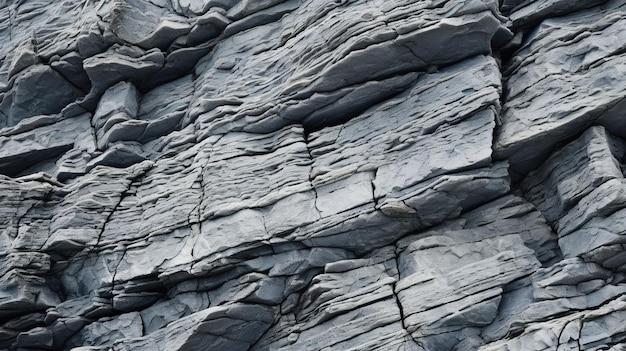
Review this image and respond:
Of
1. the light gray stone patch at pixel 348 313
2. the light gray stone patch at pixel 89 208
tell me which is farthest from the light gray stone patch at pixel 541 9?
the light gray stone patch at pixel 89 208

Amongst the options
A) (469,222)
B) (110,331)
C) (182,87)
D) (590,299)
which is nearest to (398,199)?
(469,222)

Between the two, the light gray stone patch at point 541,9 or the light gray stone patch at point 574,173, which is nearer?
the light gray stone patch at point 574,173

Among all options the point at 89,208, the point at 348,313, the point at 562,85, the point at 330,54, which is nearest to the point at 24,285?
the point at 89,208

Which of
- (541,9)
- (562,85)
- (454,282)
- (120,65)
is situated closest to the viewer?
(454,282)

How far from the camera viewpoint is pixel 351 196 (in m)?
20.1

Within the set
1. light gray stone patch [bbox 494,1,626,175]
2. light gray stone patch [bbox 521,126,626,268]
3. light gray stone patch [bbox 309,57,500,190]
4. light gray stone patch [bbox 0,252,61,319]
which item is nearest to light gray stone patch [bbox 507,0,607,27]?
light gray stone patch [bbox 494,1,626,175]

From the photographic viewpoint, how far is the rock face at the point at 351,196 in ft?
57.7

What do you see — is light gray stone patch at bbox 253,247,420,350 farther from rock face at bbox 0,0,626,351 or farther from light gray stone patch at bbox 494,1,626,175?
light gray stone patch at bbox 494,1,626,175

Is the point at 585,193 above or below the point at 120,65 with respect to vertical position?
below

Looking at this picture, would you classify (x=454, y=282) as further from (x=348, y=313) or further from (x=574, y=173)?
(x=574, y=173)

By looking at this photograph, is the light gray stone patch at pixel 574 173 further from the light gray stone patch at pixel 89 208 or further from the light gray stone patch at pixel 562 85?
the light gray stone patch at pixel 89 208

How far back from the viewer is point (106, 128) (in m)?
25.8

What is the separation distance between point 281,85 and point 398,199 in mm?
6791

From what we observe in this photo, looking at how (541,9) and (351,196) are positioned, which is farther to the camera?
(541,9)
